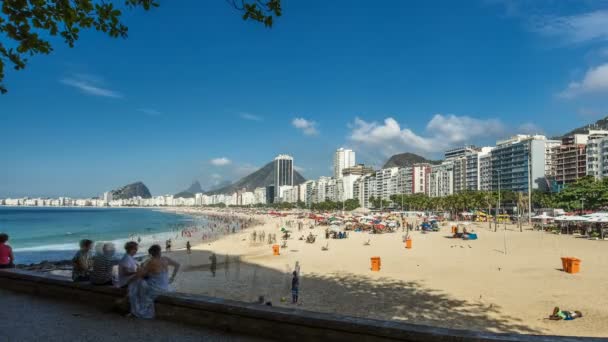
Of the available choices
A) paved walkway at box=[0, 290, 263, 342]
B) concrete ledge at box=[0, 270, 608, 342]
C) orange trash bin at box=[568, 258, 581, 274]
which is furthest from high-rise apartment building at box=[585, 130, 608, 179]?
paved walkway at box=[0, 290, 263, 342]

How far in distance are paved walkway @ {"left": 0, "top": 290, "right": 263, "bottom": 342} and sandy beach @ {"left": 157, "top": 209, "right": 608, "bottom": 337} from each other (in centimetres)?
847

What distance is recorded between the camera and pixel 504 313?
12883mm

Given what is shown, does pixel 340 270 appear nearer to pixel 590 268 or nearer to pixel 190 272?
pixel 190 272

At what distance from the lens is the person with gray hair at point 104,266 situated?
6.56 m

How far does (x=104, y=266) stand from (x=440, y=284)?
14400 millimetres

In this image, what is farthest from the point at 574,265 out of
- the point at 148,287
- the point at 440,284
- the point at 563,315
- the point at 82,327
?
the point at 82,327

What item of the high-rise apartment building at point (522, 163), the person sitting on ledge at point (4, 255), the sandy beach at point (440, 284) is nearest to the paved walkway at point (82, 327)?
the person sitting on ledge at point (4, 255)

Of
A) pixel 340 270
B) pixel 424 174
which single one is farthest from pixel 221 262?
pixel 424 174

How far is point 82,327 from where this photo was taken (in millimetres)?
5441

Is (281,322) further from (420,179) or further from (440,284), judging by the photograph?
(420,179)

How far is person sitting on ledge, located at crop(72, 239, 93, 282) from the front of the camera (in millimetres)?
7238

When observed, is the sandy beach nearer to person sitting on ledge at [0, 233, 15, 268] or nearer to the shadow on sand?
the shadow on sand

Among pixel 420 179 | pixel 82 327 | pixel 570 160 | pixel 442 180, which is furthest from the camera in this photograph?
pixel 420 179

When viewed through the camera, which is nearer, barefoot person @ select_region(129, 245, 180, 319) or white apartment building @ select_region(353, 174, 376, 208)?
barefoot person @ select_region(129, 245, 180, 319)
